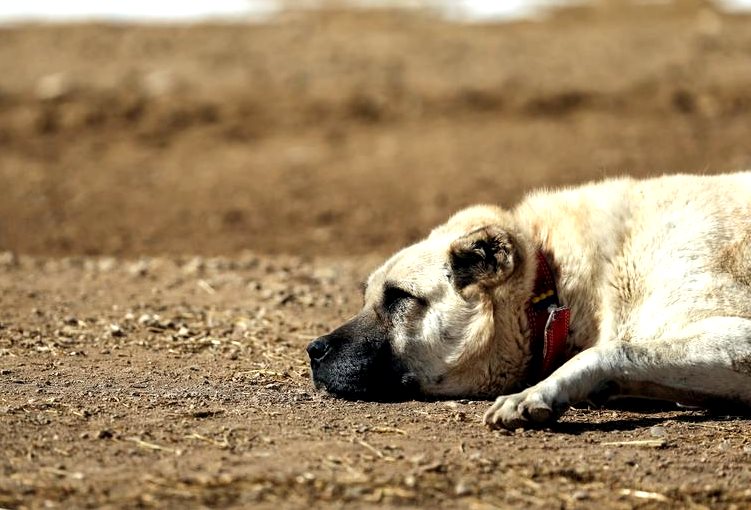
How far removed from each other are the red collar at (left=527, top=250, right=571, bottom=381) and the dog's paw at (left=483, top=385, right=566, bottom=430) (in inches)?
18.9

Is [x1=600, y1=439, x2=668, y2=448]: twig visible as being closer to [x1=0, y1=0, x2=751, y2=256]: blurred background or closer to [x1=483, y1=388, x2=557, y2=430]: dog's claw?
[x1=483, y1=388, x2=557, y2=430]: dog's claw

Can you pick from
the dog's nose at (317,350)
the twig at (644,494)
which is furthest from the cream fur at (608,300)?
the twig at (644,494)

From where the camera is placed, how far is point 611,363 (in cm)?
511

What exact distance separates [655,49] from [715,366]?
1149 centimetres

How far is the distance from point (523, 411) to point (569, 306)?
0.78m

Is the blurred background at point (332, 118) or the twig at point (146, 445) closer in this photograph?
the twig at point (146, 445)

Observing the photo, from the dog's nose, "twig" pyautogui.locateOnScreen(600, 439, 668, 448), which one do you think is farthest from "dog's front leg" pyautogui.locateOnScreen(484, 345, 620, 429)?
the dog's nose

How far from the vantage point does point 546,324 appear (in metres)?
5.46

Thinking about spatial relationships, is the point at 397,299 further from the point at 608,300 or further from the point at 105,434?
the point at 105,434

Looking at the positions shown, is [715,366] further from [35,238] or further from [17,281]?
[35,238]

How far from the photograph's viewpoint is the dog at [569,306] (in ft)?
17.1

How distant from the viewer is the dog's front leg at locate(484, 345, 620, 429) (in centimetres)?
495

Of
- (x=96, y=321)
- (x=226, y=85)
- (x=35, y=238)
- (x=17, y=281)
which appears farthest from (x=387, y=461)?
(x=226, y=85)

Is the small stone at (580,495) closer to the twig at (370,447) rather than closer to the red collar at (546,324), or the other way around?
the twig at (370,447)
